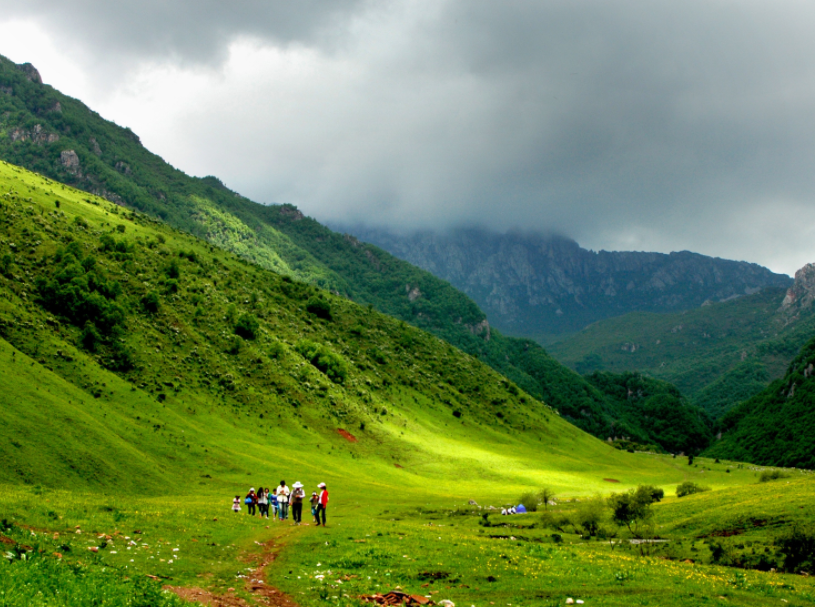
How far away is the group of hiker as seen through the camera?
118ft

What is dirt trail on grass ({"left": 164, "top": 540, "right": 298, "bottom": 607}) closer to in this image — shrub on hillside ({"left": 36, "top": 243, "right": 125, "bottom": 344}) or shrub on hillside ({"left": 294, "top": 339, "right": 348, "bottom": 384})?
shrub on hillside ({"left": 36, "top": 243, "right": 125, "bottom": 344})

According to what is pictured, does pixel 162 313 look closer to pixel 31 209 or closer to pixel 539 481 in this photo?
pixel 31 209

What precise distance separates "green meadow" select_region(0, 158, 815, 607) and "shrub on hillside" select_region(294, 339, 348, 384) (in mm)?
577

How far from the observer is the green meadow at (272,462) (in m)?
20.8

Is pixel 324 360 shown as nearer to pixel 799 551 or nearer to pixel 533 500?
pixel 533 500

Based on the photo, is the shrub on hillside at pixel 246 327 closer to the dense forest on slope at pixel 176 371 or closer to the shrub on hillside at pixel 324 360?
the dense forest on slope at pixel 176 371

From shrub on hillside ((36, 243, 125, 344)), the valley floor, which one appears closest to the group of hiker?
the valley floor

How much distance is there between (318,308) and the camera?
7023 inches

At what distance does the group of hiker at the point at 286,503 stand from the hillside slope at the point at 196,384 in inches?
501

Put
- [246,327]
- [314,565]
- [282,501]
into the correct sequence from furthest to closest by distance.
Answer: [246,327] → [282,501] → [314,565]

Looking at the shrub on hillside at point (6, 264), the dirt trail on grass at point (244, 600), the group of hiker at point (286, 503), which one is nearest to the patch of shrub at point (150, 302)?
the shrub on hillside at point (6, 264)

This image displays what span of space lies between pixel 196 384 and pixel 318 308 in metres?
85.2

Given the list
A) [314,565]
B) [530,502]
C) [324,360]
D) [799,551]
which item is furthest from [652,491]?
[324,360]

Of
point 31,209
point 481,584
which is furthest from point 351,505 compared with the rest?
point 31,209
